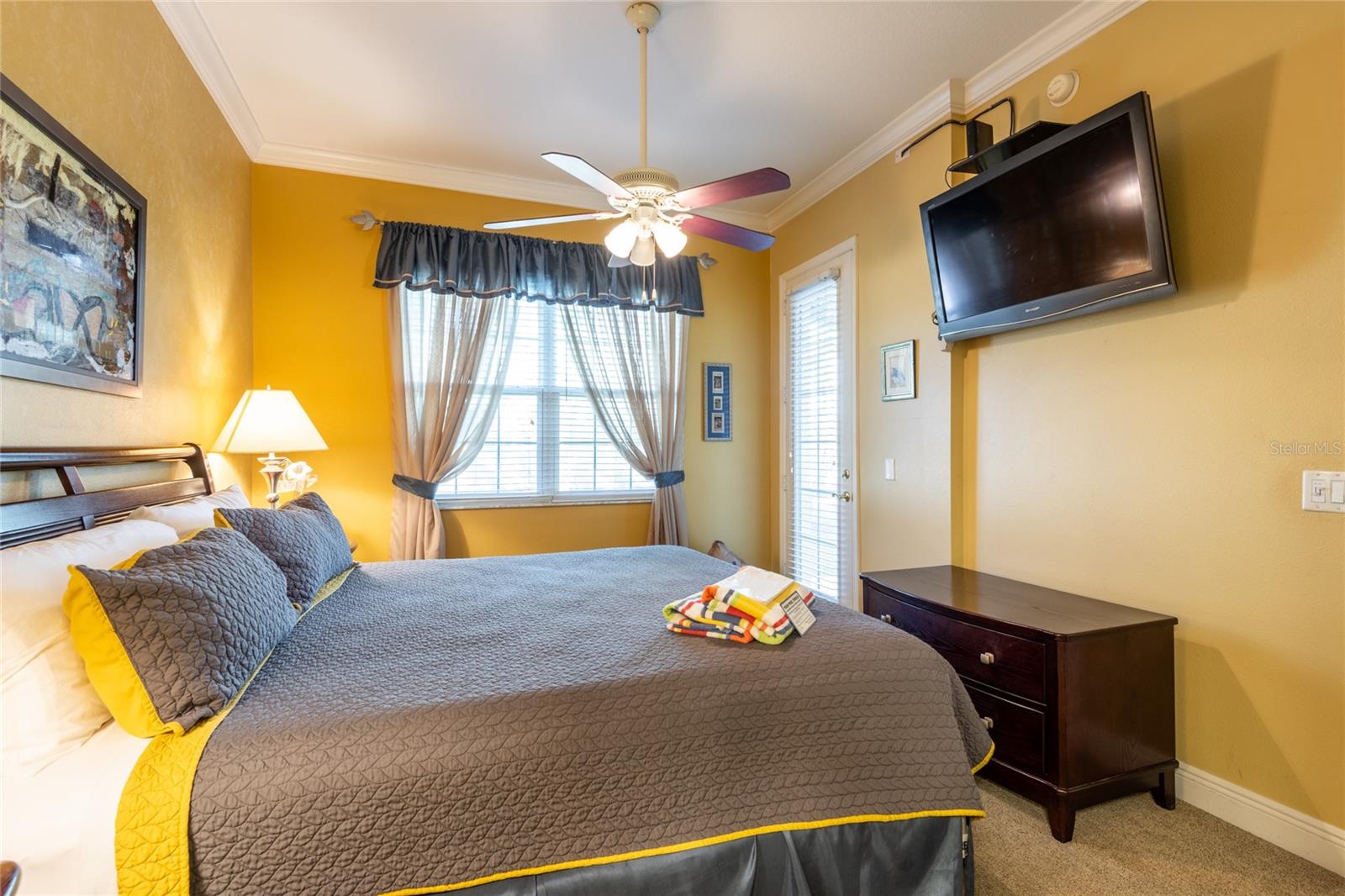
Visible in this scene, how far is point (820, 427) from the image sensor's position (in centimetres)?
392

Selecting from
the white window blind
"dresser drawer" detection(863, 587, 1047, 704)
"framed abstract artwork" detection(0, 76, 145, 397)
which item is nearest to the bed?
"framed abstract artwork" detection(0, 76, 145, 397)

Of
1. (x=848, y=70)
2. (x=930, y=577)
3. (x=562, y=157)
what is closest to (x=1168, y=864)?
(x=930, y=577)

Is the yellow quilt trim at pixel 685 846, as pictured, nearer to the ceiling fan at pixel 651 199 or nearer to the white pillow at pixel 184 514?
the white pillow at pixel 184 514

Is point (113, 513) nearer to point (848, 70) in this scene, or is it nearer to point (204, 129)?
point (204, 129)

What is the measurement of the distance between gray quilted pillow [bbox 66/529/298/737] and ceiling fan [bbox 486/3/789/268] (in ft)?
4.94

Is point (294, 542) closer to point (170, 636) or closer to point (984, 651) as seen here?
point (170, 636)

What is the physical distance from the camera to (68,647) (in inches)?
45.9

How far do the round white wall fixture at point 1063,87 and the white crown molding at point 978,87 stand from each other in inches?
4.6

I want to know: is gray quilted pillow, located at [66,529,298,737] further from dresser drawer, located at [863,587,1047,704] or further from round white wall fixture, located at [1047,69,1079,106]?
round white wall fixture, located at [1047,69,1079,106]

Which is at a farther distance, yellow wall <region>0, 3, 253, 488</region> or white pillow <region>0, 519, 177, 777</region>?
yellow wall <region>0, 3, 253, 488</region>

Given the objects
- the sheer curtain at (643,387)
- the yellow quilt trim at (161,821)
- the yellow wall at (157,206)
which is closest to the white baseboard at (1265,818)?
the yellow quilt trim at (161,821)

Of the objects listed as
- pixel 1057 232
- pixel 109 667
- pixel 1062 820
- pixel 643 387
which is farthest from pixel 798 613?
pixel 643 387

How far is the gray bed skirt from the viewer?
1.26 meters

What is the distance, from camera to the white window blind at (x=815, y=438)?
3766 mm
